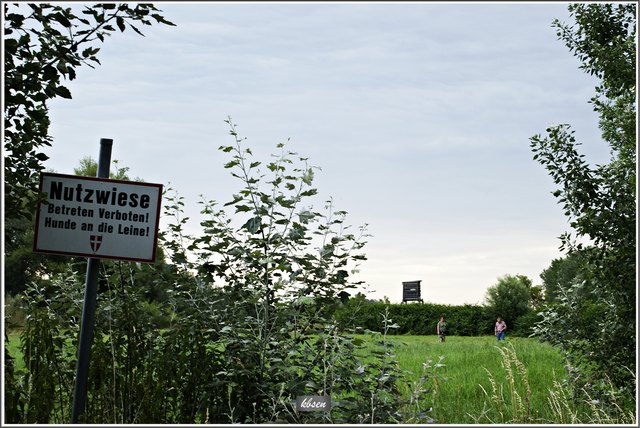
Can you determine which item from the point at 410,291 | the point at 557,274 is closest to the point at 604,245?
the point at 557,274

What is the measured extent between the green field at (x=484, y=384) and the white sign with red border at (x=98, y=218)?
6.40ft

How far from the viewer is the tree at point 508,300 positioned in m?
27.6

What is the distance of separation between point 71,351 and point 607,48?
5529 mm

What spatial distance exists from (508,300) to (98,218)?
2592 cm

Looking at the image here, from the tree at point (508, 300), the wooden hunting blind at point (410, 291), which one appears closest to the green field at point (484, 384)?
the tree at point (508, 300)

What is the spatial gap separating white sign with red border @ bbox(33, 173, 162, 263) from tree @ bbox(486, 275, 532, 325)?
82.3 feet

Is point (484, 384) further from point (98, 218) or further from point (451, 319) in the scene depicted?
point (451, 319)

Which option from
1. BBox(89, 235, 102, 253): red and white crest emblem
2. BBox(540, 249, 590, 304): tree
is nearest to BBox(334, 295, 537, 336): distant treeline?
BBox(540, 249, 590, 304): tree

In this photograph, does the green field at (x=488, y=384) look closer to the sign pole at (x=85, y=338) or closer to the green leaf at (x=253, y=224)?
the green leaf at (x=253, y=224)

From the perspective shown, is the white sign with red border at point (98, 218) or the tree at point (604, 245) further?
the tree at point (604, 245)

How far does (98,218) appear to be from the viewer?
3.77 m

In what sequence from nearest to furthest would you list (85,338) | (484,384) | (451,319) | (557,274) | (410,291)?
(85,338), (484,384), (451,319), (557,274), (410,291)

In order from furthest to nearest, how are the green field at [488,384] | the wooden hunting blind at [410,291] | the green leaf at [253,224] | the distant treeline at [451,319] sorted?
the wooden hunting blind at [410,291] → the distant treeline at [451,319] → the green field at [488,384] → the green leaf at [253,224]

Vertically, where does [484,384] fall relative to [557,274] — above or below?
below
